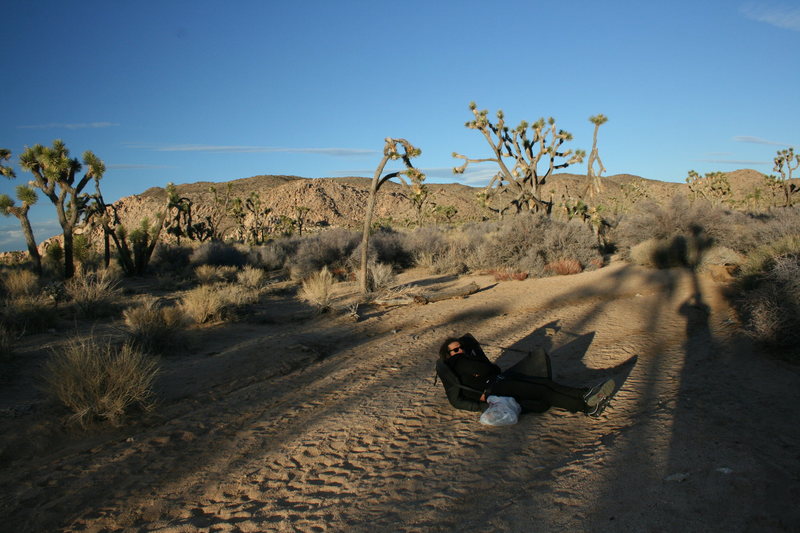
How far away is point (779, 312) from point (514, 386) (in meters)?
3.86

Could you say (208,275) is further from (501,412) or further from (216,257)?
(501,412)

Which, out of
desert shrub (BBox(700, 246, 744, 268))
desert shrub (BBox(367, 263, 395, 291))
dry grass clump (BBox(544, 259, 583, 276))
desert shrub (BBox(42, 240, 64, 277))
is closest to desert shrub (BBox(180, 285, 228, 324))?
desert shrub (BBox(367, 263, 395, 291))

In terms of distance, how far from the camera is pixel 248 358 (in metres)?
7.99

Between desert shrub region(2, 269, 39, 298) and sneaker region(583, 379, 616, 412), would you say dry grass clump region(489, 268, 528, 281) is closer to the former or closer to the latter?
sneaker region(583, 379, 616, 412)

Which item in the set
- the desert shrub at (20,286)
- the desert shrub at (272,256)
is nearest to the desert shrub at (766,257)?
the desert shrub at (20,286)

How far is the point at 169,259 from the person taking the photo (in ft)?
80.4

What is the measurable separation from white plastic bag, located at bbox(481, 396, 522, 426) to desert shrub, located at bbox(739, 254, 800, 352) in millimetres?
3562

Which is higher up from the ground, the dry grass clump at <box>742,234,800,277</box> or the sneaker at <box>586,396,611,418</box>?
the dry grass clump at <box>742,234,800,277</box>

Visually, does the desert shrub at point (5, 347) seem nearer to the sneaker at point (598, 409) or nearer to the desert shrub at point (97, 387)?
the desert shrub at point (97, 387)

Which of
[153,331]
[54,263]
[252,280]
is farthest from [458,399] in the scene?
[54,263]

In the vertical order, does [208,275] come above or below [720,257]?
below

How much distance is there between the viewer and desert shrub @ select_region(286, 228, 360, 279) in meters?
21.1

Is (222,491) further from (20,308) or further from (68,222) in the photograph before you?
(68,222)

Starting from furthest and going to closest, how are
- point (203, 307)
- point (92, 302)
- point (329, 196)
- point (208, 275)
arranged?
point (329, 196), point (208, 275), point (92, 302), point (203, 307)
